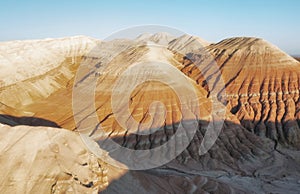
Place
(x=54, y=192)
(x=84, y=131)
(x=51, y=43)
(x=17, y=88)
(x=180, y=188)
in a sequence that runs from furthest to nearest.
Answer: (x=51, y=43)
(x=17, y=88)
(x=84, y=131)
(x=180, y=188)
(x=54, y=192)

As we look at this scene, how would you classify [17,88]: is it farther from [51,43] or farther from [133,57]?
[51,43]

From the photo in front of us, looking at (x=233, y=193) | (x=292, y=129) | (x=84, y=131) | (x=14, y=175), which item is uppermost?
(x=14, y=175)

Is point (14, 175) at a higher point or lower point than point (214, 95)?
higher

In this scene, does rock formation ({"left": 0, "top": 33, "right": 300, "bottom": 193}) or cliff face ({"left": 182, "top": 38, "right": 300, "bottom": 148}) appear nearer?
rock formation ({"left": 0, "top": 33, "right": 300, "bottom": 193})

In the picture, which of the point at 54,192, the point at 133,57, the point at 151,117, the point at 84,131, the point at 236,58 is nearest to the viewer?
the point at 54,192

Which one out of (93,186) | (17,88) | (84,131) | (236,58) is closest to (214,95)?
(236,58)

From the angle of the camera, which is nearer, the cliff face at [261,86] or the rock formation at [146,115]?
the rock formation at [146,115]

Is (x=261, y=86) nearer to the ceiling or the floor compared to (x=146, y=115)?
nearer to the floor

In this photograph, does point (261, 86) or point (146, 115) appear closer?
point (146, 115)
